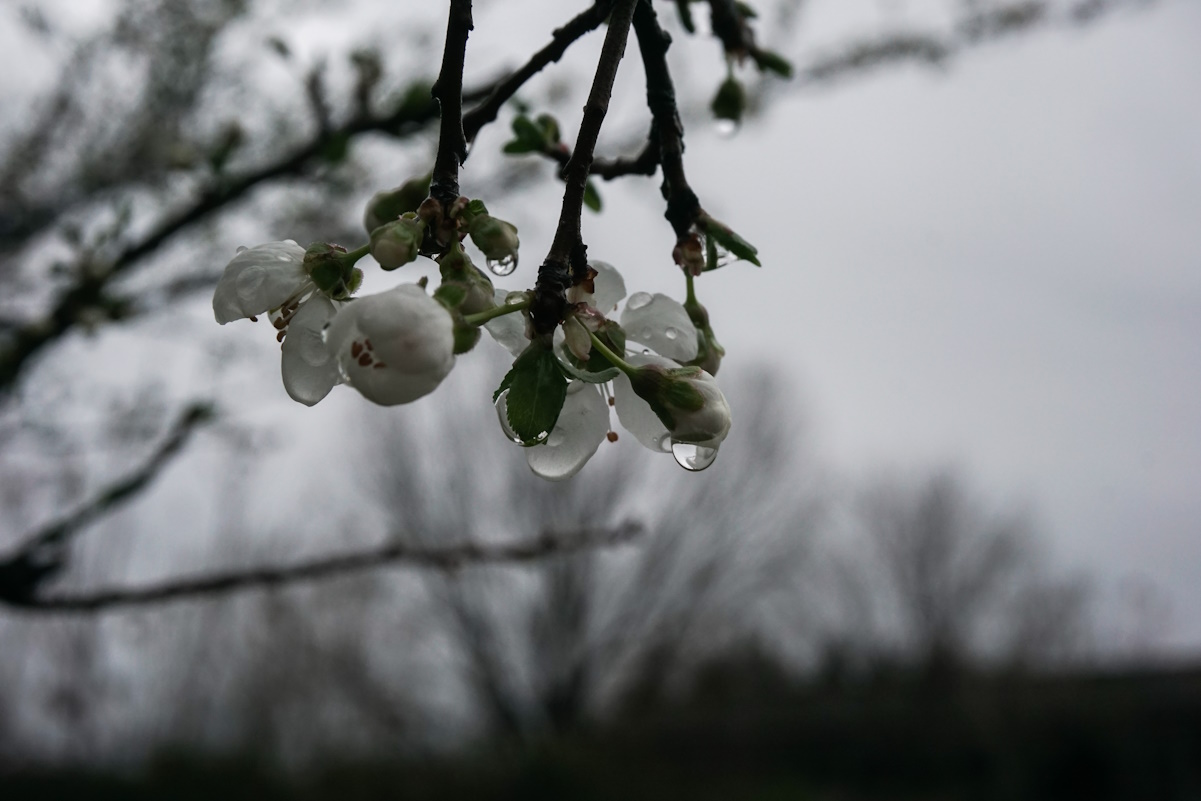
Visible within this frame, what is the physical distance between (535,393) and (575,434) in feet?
0.22

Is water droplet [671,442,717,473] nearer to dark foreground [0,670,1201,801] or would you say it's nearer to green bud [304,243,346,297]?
green bud [304,243,346,297]

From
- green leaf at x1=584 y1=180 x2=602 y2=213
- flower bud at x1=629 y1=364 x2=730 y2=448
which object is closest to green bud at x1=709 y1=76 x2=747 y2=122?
green leaf at x1=584 y1=180 x2=602 y2=213

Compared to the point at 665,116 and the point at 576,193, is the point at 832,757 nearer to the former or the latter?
the point at 665,116

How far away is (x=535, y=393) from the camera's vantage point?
0.45 meters

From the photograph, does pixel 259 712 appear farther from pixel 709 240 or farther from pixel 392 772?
pixel 709 240

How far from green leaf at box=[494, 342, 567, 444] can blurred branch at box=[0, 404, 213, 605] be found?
121 cm

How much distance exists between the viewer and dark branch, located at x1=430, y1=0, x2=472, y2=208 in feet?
1.34

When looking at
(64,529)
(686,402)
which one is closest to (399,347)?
(686,402)

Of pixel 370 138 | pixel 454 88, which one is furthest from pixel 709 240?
pixel 370 138

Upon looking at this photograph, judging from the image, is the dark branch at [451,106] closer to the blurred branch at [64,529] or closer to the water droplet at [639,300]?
the water droplet at [639,300]

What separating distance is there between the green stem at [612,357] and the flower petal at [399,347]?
0.09m

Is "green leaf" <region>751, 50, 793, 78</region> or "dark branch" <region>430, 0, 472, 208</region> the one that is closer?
"dark branch" <region>430, 0, 472, 208</region>

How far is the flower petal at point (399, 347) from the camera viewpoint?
0.40 meters

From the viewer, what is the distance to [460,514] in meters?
15.0
